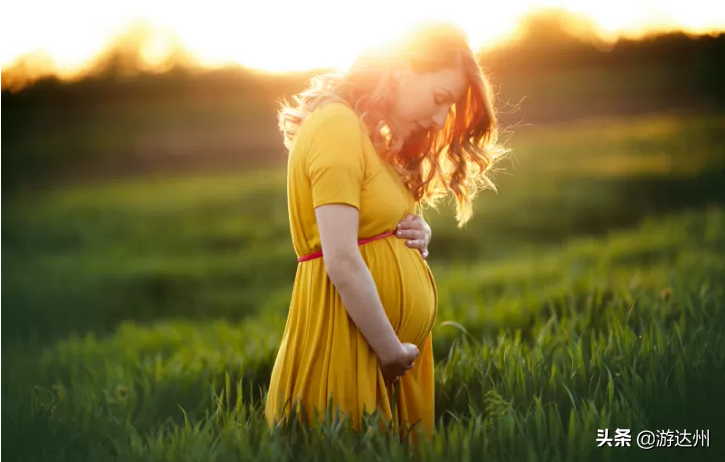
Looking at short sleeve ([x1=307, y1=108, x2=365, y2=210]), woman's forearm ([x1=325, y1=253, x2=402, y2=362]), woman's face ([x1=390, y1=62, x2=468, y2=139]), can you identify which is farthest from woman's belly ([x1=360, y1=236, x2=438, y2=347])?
woman's face ([x1=390, y1=62, x2=468, y2=139])

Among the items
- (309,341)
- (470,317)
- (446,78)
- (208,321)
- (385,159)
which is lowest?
(208,321)

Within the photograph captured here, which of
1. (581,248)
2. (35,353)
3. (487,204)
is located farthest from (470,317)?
(487,204)

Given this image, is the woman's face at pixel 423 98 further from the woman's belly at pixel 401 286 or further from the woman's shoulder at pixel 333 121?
the woman's belly at pixel 401 286

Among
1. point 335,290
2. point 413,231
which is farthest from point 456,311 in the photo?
point 335,290

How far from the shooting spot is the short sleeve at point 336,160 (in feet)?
6.83

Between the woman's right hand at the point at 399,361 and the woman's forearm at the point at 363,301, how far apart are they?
0.5 inches

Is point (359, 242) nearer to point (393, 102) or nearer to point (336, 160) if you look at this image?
Result: point (336, 160)

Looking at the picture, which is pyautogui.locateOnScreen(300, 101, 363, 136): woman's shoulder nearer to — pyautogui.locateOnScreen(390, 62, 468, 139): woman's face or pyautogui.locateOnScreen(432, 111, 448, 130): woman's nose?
pyautogui.locateOnScreen(390, 62, 468, 139): woman's face

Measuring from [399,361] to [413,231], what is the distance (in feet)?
1.52

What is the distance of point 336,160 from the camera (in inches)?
82.5

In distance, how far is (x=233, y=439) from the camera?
2314 mm

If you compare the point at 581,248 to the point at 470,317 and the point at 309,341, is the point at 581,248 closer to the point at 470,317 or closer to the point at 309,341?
the point at 470,317

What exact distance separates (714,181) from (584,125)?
123 inches

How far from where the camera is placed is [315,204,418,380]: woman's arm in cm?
209
